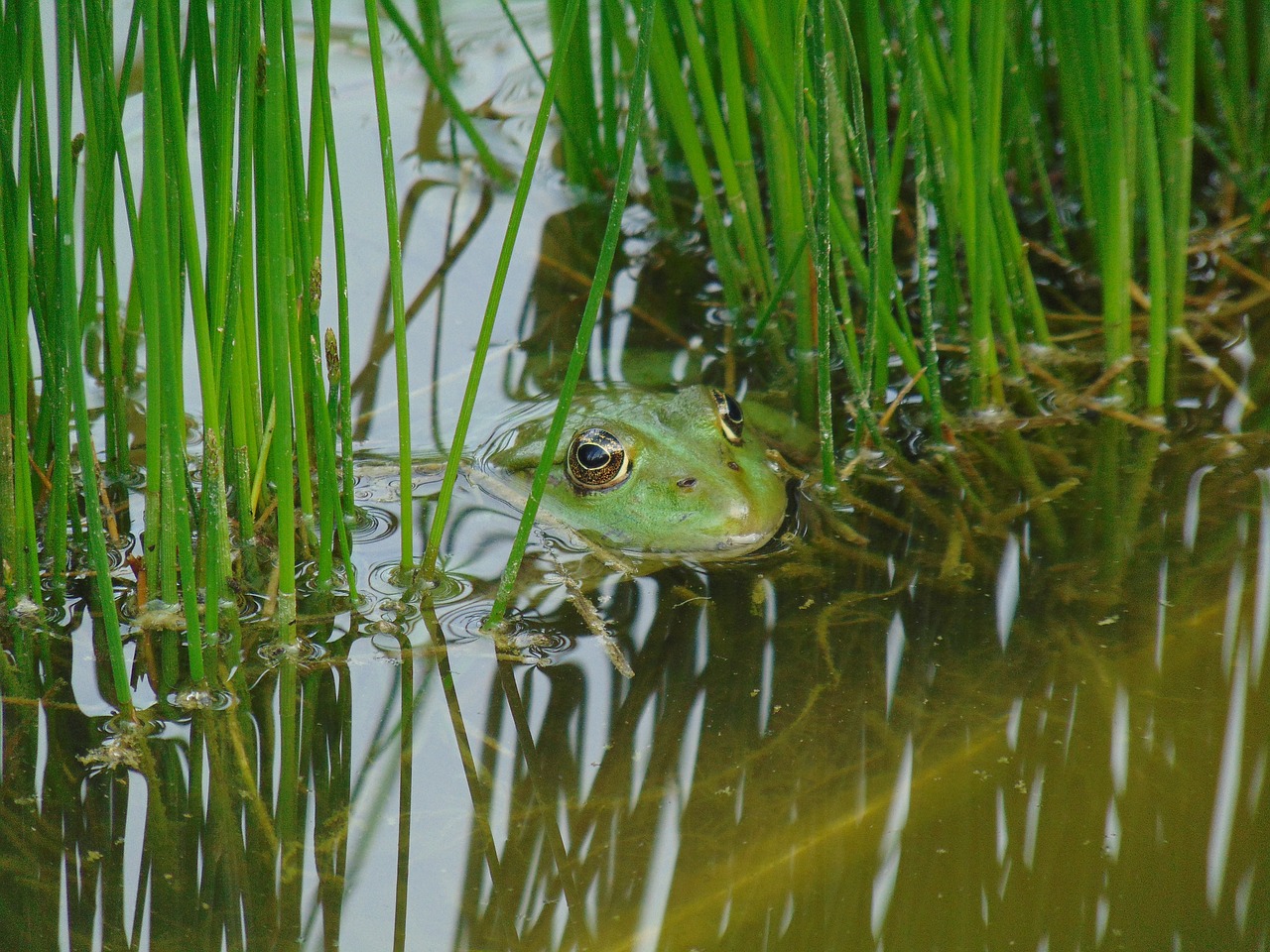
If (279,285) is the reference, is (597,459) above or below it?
below

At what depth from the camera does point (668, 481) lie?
119 inches

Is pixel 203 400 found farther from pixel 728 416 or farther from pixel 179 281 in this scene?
pixel 728 416

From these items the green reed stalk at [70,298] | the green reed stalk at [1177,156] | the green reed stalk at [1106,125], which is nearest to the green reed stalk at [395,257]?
the green reed stalk at [70,298]

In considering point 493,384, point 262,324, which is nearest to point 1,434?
point 262,324

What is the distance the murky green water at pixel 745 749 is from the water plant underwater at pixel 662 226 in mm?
138

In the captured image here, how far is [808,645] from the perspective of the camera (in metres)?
2.67

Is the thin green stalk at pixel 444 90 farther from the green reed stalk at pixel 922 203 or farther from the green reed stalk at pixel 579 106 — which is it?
the green reed stalk at pixel 922 203

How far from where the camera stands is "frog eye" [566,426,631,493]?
3051 mm

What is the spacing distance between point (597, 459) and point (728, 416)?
42cm

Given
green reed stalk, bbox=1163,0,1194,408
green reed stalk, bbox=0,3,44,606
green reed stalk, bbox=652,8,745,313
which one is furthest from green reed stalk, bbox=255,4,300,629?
green reed stalk, bbox=1163,0,1194,408

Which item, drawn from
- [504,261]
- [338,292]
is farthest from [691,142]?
[338,292]

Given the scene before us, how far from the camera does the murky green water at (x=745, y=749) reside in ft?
6.63

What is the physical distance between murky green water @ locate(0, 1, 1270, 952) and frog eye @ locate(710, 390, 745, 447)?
28cm

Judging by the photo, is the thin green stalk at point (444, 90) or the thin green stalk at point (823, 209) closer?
the thin green stalk at point (823, 209)
